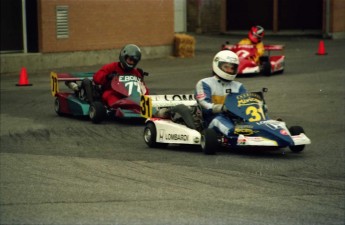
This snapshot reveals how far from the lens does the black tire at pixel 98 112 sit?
16.0 metres

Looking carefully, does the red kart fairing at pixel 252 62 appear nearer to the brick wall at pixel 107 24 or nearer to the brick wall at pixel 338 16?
the brick wall at pixel 107 24

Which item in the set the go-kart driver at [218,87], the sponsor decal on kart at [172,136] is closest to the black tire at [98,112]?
the sponsor decal on kart at [172,136]

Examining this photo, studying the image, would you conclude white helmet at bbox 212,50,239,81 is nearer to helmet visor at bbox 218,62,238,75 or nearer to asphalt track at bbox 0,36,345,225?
helmet visor at bbox 218,62,238,75

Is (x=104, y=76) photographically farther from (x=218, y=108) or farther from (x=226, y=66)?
(x=218, y=108)

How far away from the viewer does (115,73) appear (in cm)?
1673

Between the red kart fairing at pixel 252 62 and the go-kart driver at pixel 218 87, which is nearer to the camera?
the go-kart driver at pixel 218 87

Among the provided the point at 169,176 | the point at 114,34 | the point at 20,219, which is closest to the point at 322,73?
the point at 114,34

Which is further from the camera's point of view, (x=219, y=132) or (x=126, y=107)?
(x=126, y=107)

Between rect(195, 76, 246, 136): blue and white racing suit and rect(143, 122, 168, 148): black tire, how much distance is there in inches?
28.9

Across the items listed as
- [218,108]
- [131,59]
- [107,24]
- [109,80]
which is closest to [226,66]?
[218,108]

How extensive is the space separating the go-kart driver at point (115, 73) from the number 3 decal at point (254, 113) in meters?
4.21

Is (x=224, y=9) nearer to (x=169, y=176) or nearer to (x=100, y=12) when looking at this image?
(x=100, y=12)

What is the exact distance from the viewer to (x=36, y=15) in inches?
1057

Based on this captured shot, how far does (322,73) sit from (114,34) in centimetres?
723
